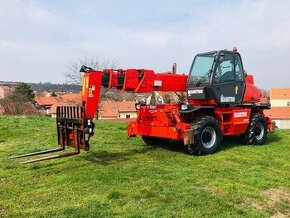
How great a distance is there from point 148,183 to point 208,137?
3.43 meters

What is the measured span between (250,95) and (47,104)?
73.6 meters

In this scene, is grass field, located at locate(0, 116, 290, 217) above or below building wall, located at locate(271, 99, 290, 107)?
above

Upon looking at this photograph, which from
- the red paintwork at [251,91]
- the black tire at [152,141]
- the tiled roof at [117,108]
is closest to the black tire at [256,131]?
the red paintwork at [251,91]

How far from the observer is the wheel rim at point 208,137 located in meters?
10.1

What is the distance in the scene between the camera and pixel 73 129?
28.6 feet

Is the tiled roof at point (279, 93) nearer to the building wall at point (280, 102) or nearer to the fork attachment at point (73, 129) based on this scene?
the building wall at point (280, 102)

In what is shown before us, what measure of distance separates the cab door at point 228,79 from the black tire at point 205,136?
0.85 metres

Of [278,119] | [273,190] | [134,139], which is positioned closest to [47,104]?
[278,119]

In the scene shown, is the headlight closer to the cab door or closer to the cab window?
the cab door

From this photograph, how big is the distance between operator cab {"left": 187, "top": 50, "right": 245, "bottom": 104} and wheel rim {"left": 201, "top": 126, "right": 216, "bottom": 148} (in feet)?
2.91

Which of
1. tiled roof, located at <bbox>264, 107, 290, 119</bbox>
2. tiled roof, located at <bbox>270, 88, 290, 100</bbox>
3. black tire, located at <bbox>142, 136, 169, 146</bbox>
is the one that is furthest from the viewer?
tiled roof, located at <bbox>270, 88, 290, 100</bbox>

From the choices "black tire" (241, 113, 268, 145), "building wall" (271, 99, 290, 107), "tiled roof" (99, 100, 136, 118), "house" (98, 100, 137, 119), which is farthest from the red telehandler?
Result: "building wall" (271, 99, 290, 107)

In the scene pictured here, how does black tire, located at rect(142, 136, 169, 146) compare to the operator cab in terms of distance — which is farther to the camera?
black tire, located at rect(142, 136, 169, 146)

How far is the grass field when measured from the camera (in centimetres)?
616
